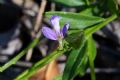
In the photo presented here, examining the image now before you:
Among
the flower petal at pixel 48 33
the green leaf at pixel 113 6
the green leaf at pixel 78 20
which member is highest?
the green leaf at pixel 113 6

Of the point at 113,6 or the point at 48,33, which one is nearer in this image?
the point at 48,33

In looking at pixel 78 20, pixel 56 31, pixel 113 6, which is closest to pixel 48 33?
pixel 56 31

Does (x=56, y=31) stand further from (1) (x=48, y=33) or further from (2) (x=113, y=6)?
(2) (x=113, y=6)

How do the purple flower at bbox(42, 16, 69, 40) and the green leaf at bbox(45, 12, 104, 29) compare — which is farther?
the green leaf at bbox(45, 12, 104, 29)

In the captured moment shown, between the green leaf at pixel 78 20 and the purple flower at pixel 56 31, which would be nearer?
the purple flower at pixel 56 31

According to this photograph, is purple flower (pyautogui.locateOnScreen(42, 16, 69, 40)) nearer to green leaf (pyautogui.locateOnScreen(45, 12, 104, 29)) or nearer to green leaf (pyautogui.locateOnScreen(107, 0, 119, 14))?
green leaf (pyautogui.locateOnScreen(45, 12, 104, 29))

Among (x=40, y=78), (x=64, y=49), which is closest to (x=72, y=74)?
(x=64, y=49)

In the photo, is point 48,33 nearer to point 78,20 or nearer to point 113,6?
point 78,20

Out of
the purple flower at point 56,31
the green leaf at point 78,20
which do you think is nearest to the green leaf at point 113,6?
the green leaf at point 78,20

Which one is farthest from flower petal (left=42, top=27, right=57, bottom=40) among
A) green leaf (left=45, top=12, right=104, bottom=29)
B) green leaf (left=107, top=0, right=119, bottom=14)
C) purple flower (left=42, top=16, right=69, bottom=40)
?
green leaf (left=107, top=0, right=119, bottom=14)

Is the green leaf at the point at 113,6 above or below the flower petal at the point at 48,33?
above

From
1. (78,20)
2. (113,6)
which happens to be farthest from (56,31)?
(113,6)

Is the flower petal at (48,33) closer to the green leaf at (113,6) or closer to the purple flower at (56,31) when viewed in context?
the purple flower at (56,31)
